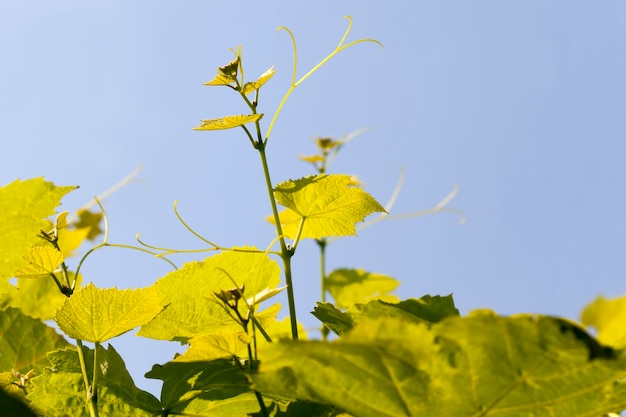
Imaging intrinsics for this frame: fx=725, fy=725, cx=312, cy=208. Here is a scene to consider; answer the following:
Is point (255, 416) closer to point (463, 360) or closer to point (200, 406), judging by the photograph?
point (200, 406)

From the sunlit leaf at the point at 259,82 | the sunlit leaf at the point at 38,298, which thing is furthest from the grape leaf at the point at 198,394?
the sunlit leaf at the point at 38,298

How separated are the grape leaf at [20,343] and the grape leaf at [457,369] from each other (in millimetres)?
841

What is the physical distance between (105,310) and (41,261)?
14 cm

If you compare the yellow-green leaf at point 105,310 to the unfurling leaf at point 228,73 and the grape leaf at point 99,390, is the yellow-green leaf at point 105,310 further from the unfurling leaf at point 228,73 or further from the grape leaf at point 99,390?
the unfurling leaf at point 228,73

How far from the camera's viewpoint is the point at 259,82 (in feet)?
3.34

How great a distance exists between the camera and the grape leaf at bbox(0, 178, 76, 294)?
905 millimetres

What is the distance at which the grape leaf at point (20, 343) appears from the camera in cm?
129

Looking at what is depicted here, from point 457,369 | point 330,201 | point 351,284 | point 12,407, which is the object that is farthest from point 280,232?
point 351,284

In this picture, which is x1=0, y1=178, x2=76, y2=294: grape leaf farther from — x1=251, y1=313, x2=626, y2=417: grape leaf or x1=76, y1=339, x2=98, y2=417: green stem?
x1=251, y1=313, x2=626, y2=417: grape leaf

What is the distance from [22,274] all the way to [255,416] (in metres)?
0.41

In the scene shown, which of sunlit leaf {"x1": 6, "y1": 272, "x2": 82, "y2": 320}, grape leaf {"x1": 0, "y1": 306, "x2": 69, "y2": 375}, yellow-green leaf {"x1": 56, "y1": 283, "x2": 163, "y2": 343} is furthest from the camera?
sunlit leaf {"x1": 6, "y1": 272, "x2": 82, "y2": 320}

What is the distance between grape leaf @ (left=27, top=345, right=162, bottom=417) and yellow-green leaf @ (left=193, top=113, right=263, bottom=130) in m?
0.33

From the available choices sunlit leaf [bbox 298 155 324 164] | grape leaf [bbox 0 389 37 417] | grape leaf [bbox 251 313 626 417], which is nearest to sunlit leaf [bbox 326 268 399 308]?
sunlit leaf [bbox 298 155 324 164]

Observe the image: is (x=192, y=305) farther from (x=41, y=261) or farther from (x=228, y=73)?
(x=228, y=73)
